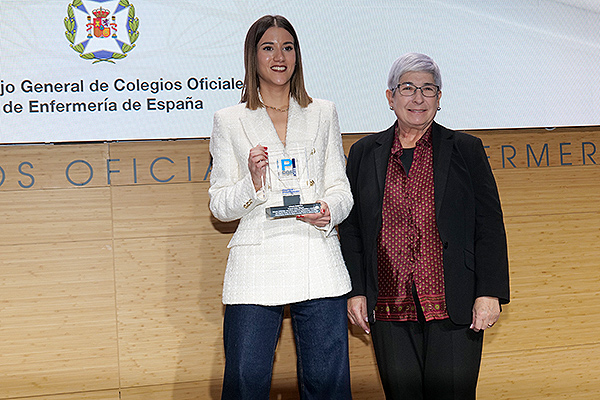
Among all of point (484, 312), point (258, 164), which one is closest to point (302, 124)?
point (258, 164)

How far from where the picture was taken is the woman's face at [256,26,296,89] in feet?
7.00

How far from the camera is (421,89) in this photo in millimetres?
2166

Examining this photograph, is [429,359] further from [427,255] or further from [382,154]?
[382,154]

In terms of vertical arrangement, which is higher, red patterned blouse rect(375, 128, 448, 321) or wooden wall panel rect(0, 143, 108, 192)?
wooden wall panel rect(0, 143, 108, 192)

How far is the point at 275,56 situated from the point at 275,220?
59cm

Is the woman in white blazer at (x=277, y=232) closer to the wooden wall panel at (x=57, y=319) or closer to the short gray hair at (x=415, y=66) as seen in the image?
the short gray hair at (x=415, y=66)

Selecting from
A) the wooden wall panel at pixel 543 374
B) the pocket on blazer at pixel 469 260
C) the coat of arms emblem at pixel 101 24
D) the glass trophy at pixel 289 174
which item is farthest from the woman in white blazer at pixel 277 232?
the wooden wall panel at pixel 543 374

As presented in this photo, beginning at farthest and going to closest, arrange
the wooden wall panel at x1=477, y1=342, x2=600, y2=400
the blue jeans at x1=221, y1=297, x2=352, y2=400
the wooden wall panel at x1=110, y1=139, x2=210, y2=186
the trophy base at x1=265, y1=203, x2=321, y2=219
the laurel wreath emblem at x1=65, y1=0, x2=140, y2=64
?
the wooden wall panel at x1=477, y1=342, x2=600, y2=400 → the wooden wall panel at x1=110, y1=139, x2=210, y2=186 → the laurel wreath emblem at x1=65, y1=0, x2=140, y2=64 → the blue jeans at x1=221, y1=297, x2=352, y2=400 → the trophy base at x1=265, y1=203, x2=321, y2=219

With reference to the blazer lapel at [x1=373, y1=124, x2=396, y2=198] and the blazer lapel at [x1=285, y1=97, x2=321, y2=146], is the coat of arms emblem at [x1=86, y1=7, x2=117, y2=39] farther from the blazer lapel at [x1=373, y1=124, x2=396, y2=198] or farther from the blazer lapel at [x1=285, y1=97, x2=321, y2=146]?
the blazer lapel at [x1=373, y1=124, x2=396, y2=198]

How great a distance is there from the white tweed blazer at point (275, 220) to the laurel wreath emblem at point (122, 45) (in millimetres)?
902

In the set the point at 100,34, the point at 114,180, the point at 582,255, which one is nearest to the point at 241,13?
the point at 100,34

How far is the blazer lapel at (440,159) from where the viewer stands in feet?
6.86

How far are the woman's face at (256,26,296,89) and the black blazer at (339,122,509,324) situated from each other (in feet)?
1.48

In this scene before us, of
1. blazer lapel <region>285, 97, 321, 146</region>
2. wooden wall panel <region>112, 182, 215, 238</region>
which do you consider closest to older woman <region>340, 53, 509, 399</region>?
blazer lapel <region>285, 97, 321, 146</region>
